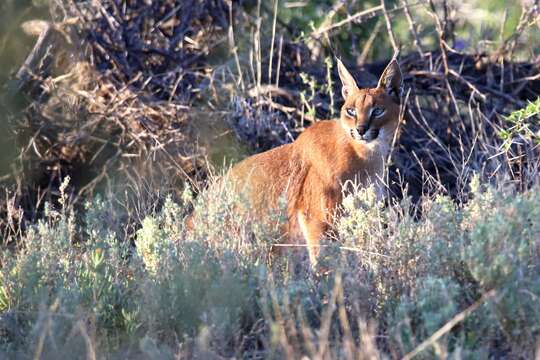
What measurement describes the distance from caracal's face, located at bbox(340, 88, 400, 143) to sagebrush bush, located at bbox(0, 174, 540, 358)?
36.8 inches

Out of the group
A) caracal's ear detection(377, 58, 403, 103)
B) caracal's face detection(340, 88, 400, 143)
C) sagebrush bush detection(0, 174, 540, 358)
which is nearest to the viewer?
sagebrush bush detection(0, 174, 540, 358)

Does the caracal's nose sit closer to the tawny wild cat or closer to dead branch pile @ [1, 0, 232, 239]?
the tawny wild cat

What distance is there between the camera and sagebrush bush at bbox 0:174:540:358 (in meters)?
4.70

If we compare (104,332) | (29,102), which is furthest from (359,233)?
(29,102)

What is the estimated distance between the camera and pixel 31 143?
9000 millimetres

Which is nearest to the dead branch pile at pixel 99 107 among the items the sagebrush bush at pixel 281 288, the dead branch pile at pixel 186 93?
the dead branch pile at pixel 186 93

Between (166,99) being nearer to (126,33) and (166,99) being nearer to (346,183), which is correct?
(126,33)

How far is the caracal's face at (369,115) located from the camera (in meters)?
6.93

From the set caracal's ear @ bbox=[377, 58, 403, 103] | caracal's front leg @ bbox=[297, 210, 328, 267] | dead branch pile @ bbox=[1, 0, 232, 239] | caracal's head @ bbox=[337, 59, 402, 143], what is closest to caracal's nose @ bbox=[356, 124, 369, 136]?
caracal's head @ bbox=[337, 59, 402, 143]

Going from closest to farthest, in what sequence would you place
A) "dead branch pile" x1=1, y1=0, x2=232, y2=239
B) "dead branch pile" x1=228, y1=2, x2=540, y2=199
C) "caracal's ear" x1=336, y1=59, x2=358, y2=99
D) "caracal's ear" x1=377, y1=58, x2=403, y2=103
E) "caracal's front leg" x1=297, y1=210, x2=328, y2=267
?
"caracal's front leg" x1=297, y1=210, x2=328, y2=267, "caracal's ear" x1=377, y1=58, x2=403, y2=103, "caracal's ear" x1=336, y1=59, x2=358, y2=99, "dead branch pile" x1=228, y1=2, x2=540, y2=199, "dead branch pile" x1=1, y1=0, x2=232, y2=239

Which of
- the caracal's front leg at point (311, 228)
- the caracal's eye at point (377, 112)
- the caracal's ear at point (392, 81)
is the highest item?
the caracal's ear at point (392, 81)

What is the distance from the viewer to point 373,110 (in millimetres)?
6980

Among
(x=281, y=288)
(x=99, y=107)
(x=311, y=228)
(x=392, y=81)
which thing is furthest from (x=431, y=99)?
(x=281, y=288)

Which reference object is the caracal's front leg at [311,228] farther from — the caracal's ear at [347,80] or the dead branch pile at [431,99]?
the dead branch pile at [431,99]
